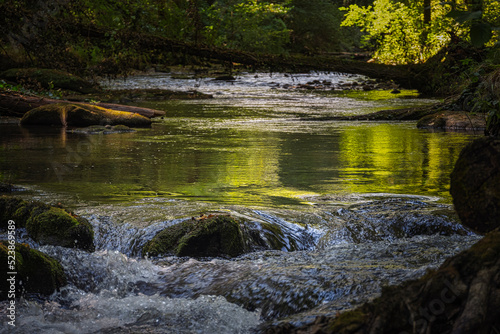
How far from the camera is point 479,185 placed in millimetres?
4664

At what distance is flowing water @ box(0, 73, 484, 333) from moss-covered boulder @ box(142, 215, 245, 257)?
117 mm

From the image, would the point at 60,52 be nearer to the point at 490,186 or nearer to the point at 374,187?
the point at 374,187

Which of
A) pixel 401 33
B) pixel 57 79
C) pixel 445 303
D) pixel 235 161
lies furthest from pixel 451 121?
pixel 401 33

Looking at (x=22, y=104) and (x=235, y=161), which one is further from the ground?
(x=22, y=104)

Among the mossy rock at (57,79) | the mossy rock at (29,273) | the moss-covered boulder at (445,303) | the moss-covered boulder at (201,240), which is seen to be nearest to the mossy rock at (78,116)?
the mossy rock at (57,79)

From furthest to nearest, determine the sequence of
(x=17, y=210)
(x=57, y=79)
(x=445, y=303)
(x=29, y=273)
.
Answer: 1. (x=57, y=79)
2. (x=17, y=210)
3. (x=29, y=273)
4. (x=445, y=303)

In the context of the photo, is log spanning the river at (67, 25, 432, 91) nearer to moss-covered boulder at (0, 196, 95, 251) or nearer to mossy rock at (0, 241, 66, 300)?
moss-covered boulder at (0, 196, 95, 251)

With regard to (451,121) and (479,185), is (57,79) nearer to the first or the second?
(451,121)

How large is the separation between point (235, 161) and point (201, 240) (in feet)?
15.2

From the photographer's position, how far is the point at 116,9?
12828 mm

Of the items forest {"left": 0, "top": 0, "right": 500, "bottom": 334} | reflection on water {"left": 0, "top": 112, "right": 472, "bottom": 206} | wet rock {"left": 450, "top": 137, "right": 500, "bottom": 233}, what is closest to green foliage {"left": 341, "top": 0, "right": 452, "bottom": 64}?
forest {"left": 0, "top": 0, "right": 500, "bottom": 334}

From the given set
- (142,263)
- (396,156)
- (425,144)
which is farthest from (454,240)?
(425,144)

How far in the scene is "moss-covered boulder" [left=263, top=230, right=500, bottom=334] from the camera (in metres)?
2.53

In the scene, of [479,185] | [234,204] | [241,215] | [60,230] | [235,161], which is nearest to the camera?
[479,185]
